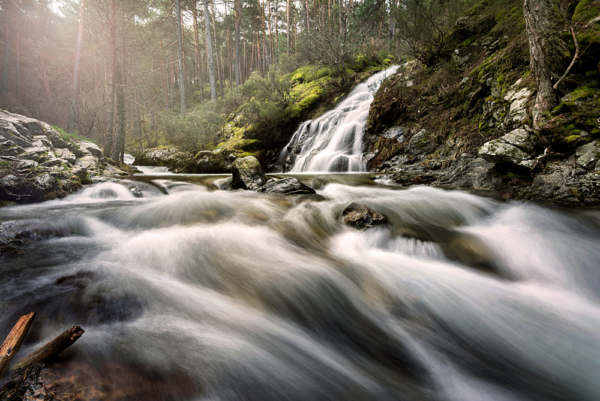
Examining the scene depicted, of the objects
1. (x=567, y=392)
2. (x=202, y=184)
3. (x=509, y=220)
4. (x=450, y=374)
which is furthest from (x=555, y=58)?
(x=202, y=184)

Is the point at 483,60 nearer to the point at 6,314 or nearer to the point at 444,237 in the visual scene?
the point at 444,237

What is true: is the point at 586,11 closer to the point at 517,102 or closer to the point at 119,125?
the point at 517,102

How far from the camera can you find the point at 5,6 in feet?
70.2

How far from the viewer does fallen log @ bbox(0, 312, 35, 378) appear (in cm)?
134

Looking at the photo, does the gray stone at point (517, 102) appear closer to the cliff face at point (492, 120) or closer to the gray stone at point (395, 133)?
the cliff face at point (492, 120)

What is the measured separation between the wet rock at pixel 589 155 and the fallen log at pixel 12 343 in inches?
278

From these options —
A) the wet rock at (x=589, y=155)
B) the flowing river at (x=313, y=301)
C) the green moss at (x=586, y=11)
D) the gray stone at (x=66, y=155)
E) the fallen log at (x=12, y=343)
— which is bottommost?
the flowing river at (x=313, y=301)

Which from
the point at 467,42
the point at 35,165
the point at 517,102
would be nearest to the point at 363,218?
the point at 517,102

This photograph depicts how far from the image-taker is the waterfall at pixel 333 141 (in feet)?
34.7

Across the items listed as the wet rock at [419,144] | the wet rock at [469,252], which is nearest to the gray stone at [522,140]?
the wet rock at [469,252]

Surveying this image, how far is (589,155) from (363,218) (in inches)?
149

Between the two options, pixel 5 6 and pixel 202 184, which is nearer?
pixel 202 184

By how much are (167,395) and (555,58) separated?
24.5 feet

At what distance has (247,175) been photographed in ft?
25.3
